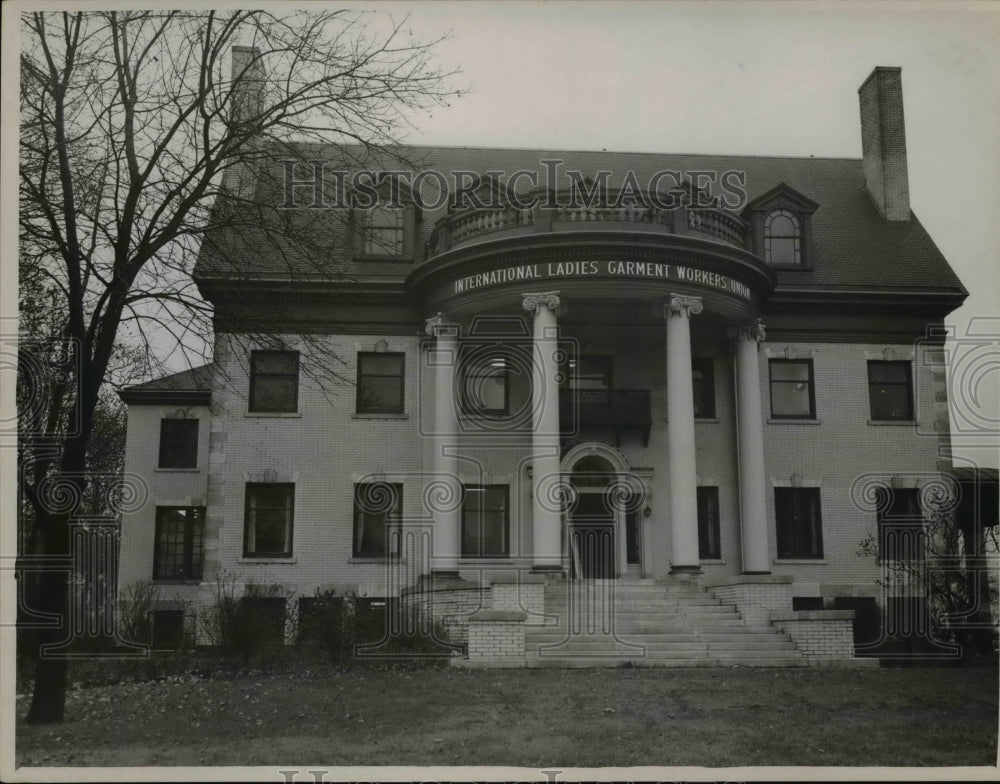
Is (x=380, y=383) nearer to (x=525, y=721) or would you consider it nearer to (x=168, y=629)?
(x=168, y=629)

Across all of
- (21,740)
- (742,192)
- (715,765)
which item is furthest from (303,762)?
(742,192)

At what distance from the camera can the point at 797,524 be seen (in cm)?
2427

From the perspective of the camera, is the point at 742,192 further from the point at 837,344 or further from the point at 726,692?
the point at 726,692

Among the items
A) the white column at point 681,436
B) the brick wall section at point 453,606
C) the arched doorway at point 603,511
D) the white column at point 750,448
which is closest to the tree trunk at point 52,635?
the brick wall section at point 453,606

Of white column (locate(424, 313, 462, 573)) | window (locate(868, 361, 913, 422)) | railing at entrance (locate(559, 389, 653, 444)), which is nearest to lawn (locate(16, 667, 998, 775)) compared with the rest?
white column (locate(424, 313, 462, 573))

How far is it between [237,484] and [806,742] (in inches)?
594

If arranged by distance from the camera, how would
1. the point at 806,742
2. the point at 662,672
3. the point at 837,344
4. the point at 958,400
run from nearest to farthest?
the point at 806,742, the point at 662,672, the point at 958,400, the point at 837,344

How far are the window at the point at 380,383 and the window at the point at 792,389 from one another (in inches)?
345

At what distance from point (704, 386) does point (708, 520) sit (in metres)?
3.12

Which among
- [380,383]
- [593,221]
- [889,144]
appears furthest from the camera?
[889,144]

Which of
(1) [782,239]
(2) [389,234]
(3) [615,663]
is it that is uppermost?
(2) [389,234]

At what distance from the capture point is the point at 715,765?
11.5 m

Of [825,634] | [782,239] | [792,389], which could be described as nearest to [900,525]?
[792,389]

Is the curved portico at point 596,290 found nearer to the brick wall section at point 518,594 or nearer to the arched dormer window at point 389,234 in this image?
the brick wall section at point 518,594
